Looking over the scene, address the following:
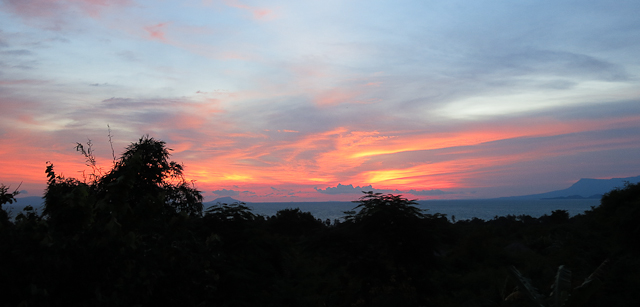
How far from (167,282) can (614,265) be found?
2720cm

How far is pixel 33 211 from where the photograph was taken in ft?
23.3

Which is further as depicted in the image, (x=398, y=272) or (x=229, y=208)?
(x=398, y=272)

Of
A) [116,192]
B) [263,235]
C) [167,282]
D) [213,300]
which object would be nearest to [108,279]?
[167,282]

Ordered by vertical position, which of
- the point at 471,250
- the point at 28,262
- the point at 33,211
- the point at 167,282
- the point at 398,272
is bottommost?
the point at 471,250

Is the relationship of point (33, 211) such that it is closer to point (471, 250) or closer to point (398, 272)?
point (398, 272)

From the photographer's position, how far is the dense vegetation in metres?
6.25

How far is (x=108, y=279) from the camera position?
6.62 metres

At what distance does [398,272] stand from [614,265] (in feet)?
58.9

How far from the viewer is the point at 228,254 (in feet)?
39.5

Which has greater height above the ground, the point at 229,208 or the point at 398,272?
the point at 229,208

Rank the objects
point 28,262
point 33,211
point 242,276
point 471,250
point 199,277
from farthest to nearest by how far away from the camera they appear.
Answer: point 471,250 < point 242,276 < point 199,277 < point 33,211 < point 28,262

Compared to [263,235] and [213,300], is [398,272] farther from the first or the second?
[213,300]

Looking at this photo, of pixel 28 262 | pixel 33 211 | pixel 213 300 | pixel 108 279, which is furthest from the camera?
pixel 213 300

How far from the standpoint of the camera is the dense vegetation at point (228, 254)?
6.25 m
